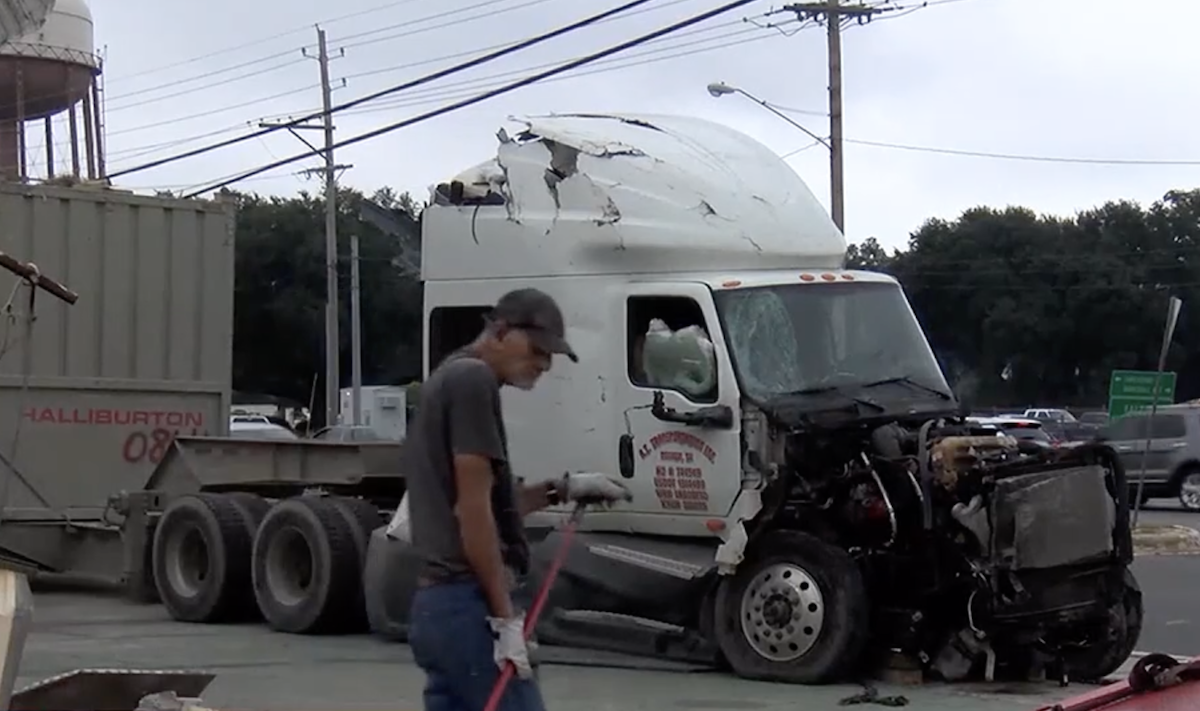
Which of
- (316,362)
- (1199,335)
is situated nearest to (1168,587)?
(316,362)

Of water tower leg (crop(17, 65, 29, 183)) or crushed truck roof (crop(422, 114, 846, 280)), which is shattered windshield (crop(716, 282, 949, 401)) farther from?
water tower leg (crop(17, 65, 29, 183))

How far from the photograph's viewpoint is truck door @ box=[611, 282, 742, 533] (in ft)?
38.9

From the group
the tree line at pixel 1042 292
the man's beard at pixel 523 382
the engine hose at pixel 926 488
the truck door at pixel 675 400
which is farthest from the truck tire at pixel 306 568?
the tree line at pixel 1042 292

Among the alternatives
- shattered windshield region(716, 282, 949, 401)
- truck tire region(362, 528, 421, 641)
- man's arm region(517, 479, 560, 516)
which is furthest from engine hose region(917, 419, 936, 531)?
man's arm region(517, 479, 560, 516)

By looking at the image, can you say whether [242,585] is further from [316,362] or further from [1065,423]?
[316,362]

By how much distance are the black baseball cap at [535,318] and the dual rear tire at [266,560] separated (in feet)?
26.2

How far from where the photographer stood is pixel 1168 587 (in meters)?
19.3

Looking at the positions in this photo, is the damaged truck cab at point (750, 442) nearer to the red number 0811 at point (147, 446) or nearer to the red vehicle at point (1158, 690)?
the red number 0811 at point (147, 446)

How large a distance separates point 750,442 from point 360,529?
3.61 meters

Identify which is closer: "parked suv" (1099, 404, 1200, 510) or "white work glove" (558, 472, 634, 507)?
"white work glove" (558, 472, 634, 507)

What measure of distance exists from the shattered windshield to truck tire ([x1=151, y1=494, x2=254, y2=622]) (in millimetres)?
4797

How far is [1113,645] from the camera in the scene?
11.5 metres

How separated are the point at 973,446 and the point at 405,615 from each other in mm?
4190

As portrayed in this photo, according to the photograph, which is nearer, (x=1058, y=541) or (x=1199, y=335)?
(x=1058, y=541)
